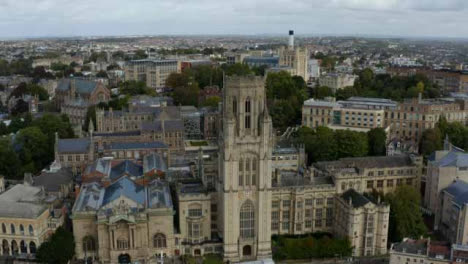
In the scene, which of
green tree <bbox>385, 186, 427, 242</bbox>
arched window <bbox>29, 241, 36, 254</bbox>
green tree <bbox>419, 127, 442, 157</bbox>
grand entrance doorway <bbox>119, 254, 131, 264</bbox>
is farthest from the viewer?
green tree <bbox>419, 127, 442, 157</bbox>

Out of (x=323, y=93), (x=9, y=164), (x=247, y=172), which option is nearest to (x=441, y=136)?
(x=323, y=93)

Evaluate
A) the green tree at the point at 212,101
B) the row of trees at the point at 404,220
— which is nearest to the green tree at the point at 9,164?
the green tree at the point at 212,101

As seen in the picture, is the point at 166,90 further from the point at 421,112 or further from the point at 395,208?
the point at 395,208

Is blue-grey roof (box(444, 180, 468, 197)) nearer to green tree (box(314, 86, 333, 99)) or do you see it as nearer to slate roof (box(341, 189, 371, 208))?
slate roof (box(341, 189, 371, 208))

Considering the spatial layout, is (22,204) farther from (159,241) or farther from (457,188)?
(457,188)

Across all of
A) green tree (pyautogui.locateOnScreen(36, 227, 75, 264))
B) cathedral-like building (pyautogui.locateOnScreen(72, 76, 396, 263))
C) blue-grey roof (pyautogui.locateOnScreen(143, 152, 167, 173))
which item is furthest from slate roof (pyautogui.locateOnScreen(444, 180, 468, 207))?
green tree (pyautogui.locateOnScreen(36, 227, 75, 264))

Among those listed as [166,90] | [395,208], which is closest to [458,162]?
[395,208]
